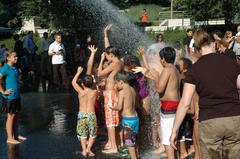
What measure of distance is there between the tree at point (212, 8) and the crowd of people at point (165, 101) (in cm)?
2300

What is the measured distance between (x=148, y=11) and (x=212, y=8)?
17.7 metres

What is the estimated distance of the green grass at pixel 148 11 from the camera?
4578 centimetres

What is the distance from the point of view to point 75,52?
20.1 metres

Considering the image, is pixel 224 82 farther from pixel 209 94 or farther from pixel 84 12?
pixel 84 12

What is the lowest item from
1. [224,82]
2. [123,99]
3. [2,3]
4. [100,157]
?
[100,157]

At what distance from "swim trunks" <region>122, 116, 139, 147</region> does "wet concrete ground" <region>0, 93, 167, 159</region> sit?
69cm

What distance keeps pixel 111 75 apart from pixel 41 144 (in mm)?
1847

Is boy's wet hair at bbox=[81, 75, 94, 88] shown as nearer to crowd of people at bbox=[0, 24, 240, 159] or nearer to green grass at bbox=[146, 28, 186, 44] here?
crowd of people at bbox=[0, 24, 240, 159]

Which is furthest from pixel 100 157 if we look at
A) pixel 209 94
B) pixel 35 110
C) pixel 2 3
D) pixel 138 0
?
pixel 138 0

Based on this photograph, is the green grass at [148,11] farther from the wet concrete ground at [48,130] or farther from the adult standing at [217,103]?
the adult standing at [217,103]

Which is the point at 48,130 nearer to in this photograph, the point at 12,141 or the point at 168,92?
the point at 12,141

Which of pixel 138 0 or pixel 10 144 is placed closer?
pixel 10 144

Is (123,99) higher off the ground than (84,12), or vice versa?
(84,12)

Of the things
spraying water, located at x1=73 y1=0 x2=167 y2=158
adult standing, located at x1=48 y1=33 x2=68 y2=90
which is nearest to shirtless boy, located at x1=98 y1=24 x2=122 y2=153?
spraying water, located at x1=73 y1=0 x2=167 y2=158
